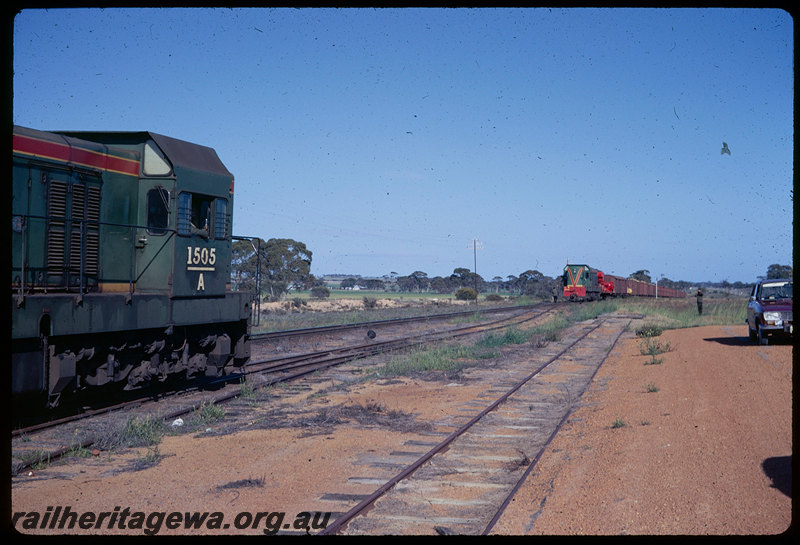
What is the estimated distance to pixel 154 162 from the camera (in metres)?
10.7

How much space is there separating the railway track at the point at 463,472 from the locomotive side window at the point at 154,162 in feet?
20.8

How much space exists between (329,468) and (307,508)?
141cm

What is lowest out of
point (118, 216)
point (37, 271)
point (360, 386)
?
point (360, 386)

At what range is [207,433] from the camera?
29.0ft

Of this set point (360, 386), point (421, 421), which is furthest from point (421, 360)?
point (421, 421)

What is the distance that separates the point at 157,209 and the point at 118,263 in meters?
1.13

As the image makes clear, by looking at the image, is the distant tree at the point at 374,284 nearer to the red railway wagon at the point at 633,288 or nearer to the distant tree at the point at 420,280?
the distant tree at the point at 420,280

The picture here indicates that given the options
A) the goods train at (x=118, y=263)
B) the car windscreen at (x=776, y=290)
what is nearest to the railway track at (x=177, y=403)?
the goods train at (x=118, y=263)

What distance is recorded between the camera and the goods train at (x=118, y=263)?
8.53m

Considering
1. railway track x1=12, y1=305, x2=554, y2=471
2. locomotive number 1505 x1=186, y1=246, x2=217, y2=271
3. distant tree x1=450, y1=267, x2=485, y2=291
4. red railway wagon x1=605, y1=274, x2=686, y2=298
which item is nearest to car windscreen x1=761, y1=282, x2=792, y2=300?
railway track x1=12, y1=305, x2=554, y2=471

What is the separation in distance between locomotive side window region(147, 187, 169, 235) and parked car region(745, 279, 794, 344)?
49.6ft

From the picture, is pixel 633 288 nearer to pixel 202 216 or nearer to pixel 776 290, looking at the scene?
pixel 776 290
